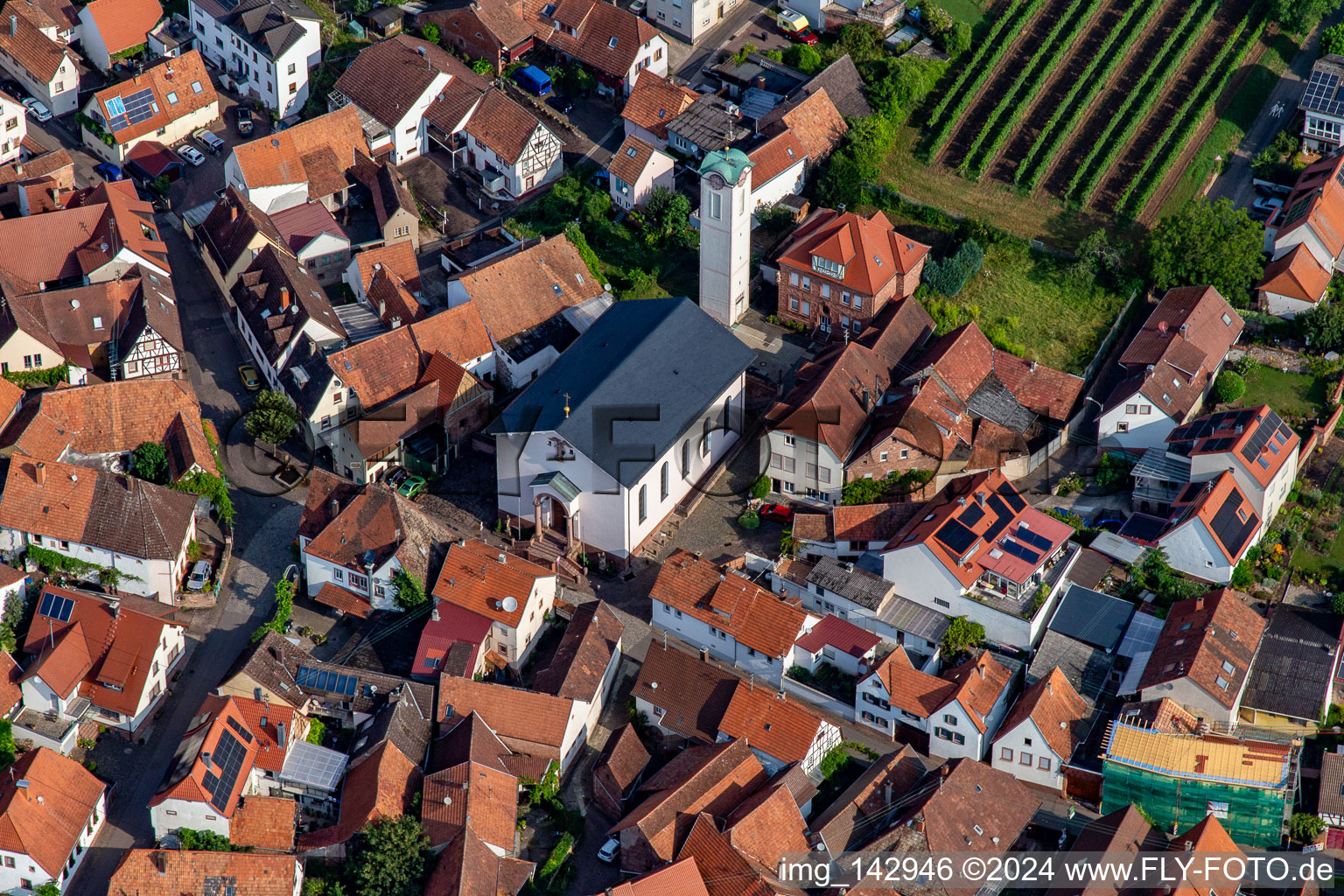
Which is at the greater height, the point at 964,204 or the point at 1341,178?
the point at 1341,178

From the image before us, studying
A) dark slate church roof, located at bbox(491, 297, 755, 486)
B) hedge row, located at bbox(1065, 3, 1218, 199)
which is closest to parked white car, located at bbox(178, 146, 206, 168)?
dark slate church roof, located at bbox(491, 297, 755, 486)

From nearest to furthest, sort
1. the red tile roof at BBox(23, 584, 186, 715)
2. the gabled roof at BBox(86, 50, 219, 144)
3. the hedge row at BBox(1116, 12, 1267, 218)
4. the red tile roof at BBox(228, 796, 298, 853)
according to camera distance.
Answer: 1. the red tile roof at BBox(228, 796, 298, 853)
2. the red tile roof at BBox(23, 584, 186, 715)
3. the hedge row at BBox(1116, 12, 1267, 218)
4. the gabled roof at BBox(86, 50, 219, 144)

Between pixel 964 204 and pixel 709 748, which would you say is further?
pixel 964 204

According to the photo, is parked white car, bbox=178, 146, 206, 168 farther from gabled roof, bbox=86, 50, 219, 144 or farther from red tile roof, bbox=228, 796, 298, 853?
red tile roof, bbox=228, 796, 298, 853

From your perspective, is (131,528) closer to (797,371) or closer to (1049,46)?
(797,371)

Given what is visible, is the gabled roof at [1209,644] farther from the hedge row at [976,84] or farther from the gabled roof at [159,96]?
the gabled roof at [159,96]

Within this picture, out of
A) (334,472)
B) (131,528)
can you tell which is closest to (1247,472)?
(334,472)
